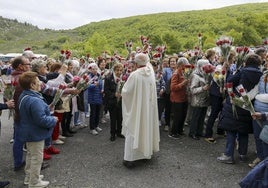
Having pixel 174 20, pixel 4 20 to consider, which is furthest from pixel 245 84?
pixel 4 20

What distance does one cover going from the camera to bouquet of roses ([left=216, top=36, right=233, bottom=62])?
19.6 ft

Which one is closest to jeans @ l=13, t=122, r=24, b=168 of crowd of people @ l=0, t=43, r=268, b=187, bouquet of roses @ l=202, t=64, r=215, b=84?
crowd of people @ l=0, t=43, r=268, b=187

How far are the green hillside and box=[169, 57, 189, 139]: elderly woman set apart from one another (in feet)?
7.71

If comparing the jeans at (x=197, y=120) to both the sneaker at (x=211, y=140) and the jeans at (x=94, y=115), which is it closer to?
the sneaker at (x=211, y=140)

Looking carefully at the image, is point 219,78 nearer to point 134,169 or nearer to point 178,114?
point 178,114

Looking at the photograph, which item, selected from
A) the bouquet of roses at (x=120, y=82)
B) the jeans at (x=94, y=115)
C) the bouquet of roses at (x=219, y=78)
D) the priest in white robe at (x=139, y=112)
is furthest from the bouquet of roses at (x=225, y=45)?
the jeans at (x=94, y=115)

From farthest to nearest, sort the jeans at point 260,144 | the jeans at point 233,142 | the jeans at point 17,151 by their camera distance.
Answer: the jeans at point 233,142, the jeans at point 17,151, the jeans at point 260,144

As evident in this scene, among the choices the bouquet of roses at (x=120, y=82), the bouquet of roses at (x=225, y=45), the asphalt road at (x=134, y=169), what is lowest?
the asphalt road at (x=134, y=169)

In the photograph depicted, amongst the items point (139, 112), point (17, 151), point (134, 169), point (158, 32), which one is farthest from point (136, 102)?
point (158, 32)

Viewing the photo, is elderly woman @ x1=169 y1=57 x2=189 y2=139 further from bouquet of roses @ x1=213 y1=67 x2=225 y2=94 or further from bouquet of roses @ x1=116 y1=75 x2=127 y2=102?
bouquet of roses @ x1=116 y1=75 x2=127 y2=102

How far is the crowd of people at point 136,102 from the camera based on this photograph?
14.8 ft

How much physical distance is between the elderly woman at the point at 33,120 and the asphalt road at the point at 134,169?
0.54 metres

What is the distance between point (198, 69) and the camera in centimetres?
689

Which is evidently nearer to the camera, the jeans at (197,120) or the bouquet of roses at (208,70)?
the bouquet of roses at (208,70)
